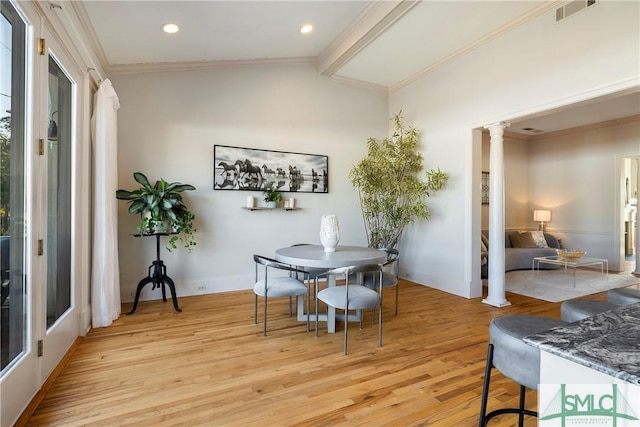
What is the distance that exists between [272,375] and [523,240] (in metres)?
6.41

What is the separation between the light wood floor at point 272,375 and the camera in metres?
1.87

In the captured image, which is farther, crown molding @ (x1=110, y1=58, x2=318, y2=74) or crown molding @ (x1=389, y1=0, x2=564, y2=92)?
crown molding @ (x1=110, y1=58, x2=318, y2=74)

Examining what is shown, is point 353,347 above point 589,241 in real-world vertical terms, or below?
below

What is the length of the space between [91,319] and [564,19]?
5712mm

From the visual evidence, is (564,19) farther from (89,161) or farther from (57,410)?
(57,410)

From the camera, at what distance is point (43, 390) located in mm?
2082

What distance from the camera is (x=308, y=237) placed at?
5.16 m

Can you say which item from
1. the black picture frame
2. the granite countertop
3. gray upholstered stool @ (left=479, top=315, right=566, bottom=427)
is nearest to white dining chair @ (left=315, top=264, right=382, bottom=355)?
gray upholstered stool @ (left=479, top=315, right=566, bottom=427)

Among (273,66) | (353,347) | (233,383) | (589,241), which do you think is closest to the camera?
(233,383)

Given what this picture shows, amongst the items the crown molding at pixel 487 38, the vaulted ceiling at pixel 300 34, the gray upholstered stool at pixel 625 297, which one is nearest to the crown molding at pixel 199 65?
the vaulted ceiling at pixel 300 34

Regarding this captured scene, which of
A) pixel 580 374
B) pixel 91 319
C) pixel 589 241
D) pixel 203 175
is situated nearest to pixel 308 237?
pixel 203 175

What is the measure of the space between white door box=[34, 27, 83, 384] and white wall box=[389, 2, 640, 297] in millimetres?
4453

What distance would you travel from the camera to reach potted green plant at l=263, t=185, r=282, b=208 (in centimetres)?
471

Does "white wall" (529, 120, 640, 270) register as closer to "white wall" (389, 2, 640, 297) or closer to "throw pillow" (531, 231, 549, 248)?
"throw pillow" (531, 231, 549, 248)
